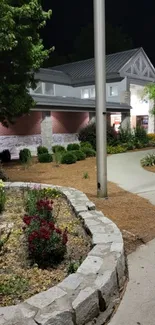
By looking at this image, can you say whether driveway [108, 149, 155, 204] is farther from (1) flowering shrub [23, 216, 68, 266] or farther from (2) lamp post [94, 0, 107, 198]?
(1) flowering shrub [23, 216, 68, 266]

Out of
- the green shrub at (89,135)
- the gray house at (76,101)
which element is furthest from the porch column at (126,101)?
the green shrub at (89,135)

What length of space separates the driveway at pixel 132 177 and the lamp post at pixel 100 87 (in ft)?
4.53

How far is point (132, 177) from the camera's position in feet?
33.9

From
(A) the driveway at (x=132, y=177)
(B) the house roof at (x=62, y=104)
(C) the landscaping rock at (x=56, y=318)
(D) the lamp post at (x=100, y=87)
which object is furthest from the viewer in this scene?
(B) the house roof at (x=62, y=104)

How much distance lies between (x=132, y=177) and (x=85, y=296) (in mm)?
7868

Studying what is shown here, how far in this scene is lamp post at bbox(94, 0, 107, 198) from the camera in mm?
6453

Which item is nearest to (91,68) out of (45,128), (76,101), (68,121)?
(68,121)

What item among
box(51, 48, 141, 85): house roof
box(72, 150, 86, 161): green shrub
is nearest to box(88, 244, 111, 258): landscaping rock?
box(72, 150, 86, 161): green shrub

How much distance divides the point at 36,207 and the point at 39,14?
731 centimetres

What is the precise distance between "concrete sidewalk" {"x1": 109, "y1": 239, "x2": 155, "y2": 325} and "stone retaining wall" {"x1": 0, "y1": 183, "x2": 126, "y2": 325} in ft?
0.36

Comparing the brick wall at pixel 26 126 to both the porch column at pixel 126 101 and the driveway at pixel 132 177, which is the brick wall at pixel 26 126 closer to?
the driveway at pixel 132 177

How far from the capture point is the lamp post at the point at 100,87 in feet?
21.2

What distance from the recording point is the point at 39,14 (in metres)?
9.81

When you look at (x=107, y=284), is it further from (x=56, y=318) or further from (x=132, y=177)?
(x=132, y=177)
